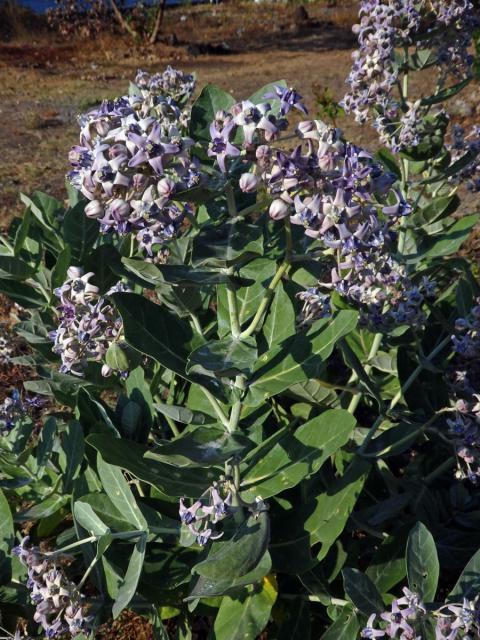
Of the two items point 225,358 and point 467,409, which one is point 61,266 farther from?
point 467,409

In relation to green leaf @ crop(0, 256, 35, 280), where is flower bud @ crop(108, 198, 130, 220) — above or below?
above

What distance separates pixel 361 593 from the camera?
1.91 m

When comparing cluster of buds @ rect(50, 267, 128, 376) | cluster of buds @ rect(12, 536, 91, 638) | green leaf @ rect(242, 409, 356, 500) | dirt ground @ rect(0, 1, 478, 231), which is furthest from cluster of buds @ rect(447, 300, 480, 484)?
dirt ground @ rect(0, 1, 478, 231)

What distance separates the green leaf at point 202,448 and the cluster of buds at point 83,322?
14.8 inches

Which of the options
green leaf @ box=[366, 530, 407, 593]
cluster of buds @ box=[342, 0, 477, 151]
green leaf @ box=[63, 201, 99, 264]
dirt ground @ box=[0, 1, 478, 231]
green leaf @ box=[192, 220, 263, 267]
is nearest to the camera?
green leaf @ box=[192, 220, 263, 267]

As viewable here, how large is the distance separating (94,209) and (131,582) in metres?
1.00

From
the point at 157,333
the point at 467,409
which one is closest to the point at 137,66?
the point at 467,409

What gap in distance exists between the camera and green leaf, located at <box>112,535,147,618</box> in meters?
1.78

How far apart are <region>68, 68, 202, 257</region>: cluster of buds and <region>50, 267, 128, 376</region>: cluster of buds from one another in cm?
44

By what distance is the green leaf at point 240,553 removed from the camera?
5.92 ft

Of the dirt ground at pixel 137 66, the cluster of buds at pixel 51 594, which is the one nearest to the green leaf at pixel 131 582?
the cluster of buds at pixel 51 594

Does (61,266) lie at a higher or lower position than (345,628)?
higher

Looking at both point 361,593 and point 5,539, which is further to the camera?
point 5,539

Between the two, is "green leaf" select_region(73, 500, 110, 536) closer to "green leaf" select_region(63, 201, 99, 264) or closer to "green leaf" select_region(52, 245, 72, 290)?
"green leaf" select_region(52, 245, 72, 290)
